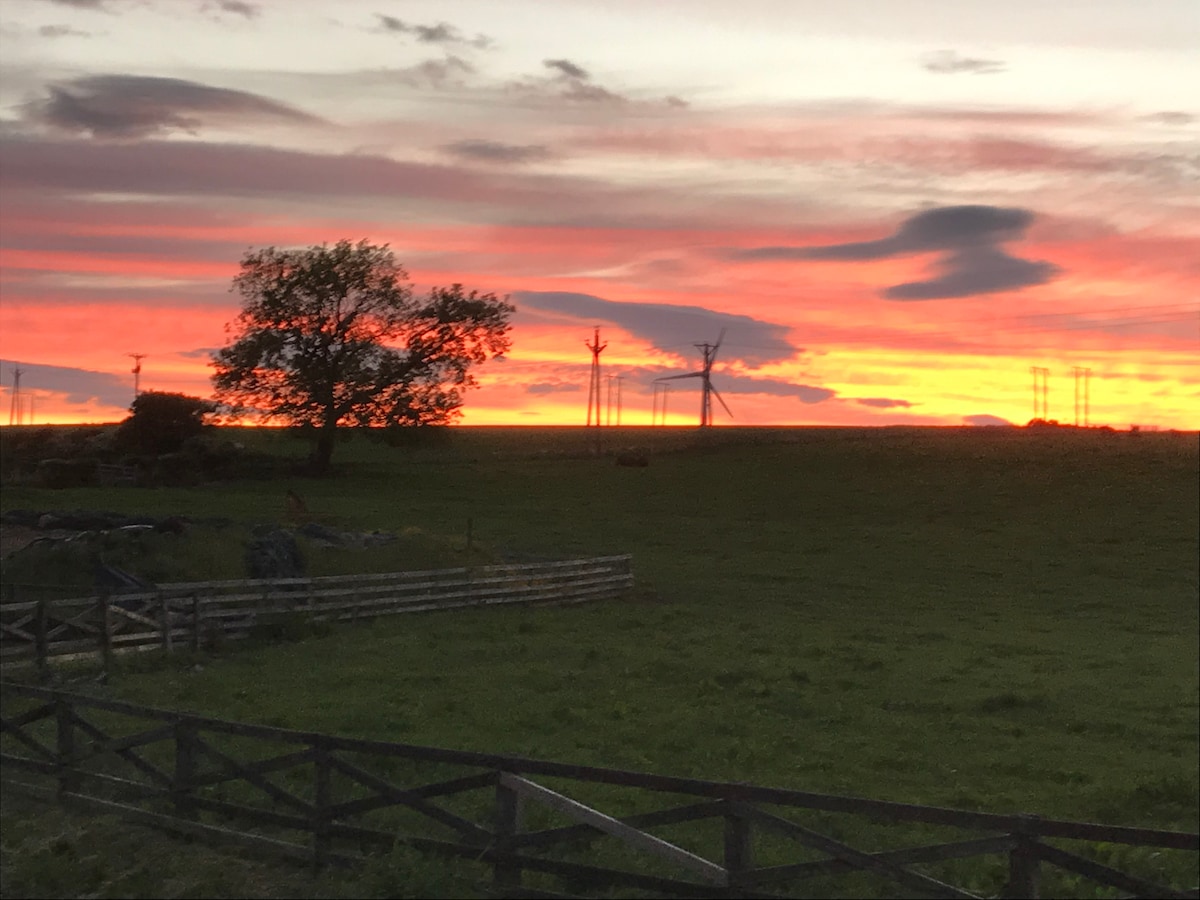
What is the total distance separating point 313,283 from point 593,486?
20.2 metres

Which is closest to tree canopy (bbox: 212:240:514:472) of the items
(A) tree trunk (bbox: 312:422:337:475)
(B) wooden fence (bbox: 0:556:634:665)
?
(A) tree trunk (bbox: 312:422:337:475)

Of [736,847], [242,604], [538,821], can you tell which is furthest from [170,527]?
[736,847]

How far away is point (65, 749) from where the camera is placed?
12883 millimetres

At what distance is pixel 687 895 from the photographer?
8.83 meters

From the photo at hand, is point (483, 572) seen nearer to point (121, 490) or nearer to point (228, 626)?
point (228, 626)

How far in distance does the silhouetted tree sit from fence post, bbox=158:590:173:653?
181 ft

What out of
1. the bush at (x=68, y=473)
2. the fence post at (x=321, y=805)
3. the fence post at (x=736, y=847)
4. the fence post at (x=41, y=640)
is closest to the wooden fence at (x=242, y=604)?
the fence post at (x=41, y=640)

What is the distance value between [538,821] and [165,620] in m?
14.2

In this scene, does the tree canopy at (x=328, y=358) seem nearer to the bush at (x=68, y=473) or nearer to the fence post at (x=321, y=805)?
the bush at (x=68, y=473)

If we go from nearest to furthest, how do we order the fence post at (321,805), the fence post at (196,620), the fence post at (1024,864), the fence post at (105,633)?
the fence post at (1024,864), the fence post at (321,805), the fence post at (105,633), the fence post at (196,620)

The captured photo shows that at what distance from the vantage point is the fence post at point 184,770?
11500 millimetres

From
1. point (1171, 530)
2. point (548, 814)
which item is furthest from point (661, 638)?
point (1171, 530)

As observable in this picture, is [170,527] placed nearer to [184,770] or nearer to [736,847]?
[184,770]

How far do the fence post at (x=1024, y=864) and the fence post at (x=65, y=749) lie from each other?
9.42 meters
